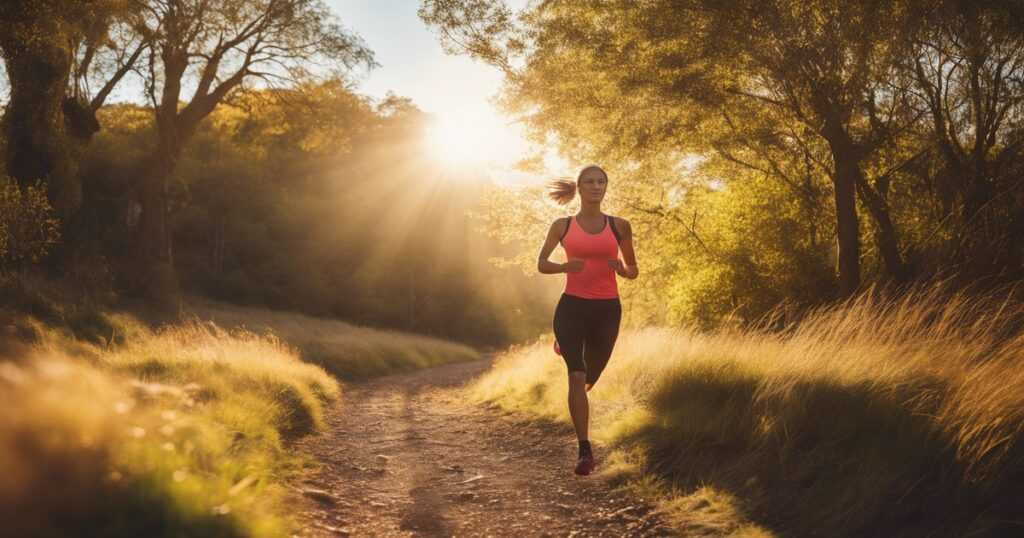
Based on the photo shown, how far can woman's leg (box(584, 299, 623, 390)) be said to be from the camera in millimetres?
5598

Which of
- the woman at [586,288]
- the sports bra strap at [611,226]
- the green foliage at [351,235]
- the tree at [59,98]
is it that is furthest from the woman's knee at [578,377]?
the green foliage at [351,235]

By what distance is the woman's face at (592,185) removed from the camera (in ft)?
18.8

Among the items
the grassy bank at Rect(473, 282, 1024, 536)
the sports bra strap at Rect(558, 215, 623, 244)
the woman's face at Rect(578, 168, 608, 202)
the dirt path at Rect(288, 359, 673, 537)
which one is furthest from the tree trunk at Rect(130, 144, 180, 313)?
the woman's face at Rect(578, 168, 608, 202)

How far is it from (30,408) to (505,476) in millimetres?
3732

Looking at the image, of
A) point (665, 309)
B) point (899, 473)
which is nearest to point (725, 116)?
point (665, 309)

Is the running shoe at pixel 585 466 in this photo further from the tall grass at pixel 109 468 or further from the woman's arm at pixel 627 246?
the tall grass at pixel 109 468

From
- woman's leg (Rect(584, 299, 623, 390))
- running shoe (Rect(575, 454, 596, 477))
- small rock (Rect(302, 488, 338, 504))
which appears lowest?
small rock (Rect(302, 488, 338, 504))

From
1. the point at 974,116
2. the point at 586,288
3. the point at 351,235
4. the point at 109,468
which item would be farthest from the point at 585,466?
the point at 351,235

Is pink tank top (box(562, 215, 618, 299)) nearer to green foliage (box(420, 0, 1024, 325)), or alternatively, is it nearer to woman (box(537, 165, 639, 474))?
woman (box(537, 165, 639, 474))

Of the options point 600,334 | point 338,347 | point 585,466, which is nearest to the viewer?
point 585,466

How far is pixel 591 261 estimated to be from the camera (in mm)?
5609

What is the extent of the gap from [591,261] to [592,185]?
677 mm

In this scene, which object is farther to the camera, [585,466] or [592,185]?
[592,185]

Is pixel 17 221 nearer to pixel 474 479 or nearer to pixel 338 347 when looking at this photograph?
pixel 338 347
